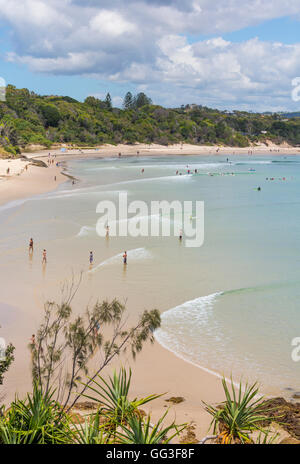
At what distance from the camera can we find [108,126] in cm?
13112

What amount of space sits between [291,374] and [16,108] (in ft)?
380

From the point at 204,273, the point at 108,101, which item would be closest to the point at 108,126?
the point at 108,101

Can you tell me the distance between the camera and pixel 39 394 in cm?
721

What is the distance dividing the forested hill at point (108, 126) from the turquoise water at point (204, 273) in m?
50.8

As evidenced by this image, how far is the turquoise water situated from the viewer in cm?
1516

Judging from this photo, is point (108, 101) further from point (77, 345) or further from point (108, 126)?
point (77, 345)

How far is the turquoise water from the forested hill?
50.8 metres

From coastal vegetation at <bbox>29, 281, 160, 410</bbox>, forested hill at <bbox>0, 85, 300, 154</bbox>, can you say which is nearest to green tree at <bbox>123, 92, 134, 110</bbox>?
forested hill at <bbox>0, 85, 300, 154</bbox>

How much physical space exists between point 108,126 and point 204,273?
376ft

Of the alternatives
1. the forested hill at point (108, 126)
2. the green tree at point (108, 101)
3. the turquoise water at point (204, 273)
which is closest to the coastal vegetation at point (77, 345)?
the turquoise water at point (204, 273)

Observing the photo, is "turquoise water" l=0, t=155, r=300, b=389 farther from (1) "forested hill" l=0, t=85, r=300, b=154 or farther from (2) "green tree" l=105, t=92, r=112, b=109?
(2) "green tree" l=105, t=92, r=112, b=109
